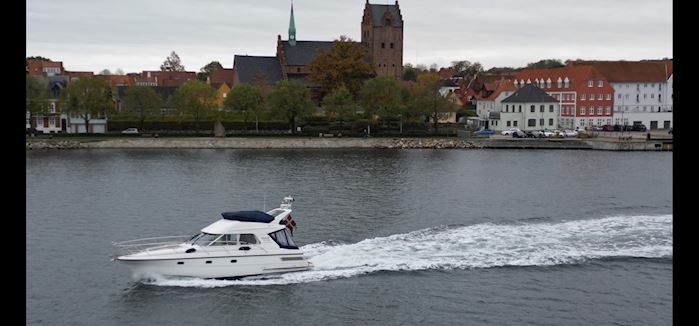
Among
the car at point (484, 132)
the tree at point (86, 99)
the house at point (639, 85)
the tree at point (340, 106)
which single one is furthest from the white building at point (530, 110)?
the tree at point (86, 99)

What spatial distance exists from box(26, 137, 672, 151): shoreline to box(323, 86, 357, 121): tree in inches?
463

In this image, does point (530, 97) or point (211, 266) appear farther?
point (530, 97)

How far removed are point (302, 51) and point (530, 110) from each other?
54921 millimetres

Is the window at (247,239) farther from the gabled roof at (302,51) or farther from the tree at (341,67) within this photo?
the gabled roof at (302,51)

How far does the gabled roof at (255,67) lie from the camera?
136750 millimetres

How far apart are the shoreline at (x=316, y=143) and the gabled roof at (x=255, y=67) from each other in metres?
40.4

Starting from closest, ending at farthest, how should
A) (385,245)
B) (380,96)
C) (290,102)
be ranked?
(385,245) < (290,102) < (380,96)

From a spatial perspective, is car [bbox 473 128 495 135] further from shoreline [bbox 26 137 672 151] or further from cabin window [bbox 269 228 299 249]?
cabin window [bbox 269 228 299 249]

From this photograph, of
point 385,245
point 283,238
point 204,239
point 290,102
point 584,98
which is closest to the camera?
point 204,239

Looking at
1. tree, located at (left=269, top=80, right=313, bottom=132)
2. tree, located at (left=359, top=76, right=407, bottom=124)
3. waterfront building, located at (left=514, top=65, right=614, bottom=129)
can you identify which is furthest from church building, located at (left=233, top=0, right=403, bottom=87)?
waterfront building, located at (left=514, top=65, right=614, bottom=129)

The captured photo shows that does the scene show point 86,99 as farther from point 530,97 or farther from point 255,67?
point 530,97

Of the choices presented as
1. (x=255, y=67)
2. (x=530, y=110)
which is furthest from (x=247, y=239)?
(x=255, y=67)

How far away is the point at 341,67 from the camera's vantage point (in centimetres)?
12262

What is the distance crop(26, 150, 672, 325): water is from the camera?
24375 mm
